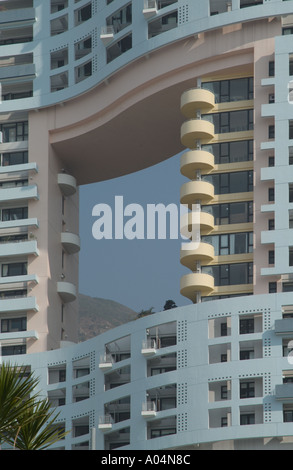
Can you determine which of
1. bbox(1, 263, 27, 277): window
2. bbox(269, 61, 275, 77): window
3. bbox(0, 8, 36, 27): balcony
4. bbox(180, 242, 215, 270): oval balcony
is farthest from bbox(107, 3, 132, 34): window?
bbox(1, 263, 27, 277): window

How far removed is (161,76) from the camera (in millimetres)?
85875

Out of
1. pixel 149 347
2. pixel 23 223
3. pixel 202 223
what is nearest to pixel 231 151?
pixel 202 223

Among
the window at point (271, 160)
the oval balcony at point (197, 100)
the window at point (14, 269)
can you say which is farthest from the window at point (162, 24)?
the window at point (14, 269)

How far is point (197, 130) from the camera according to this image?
83375mm

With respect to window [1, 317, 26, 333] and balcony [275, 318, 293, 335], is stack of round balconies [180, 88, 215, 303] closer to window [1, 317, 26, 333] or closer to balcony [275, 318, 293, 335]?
balcony [275, 318, 293, 335]

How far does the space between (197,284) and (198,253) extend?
6.97 feet

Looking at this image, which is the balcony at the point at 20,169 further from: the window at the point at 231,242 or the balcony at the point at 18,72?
the window at the point at 231,242

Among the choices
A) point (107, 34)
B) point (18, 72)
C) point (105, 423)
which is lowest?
point (105, 423)

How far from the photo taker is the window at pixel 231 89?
85000 millimetres

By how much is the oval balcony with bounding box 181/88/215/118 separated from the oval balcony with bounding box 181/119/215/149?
98cm

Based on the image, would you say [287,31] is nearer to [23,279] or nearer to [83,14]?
[83,14]

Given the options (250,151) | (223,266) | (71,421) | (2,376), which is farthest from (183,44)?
(2,376)

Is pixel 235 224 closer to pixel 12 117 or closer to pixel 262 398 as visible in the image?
pixel 262 398
